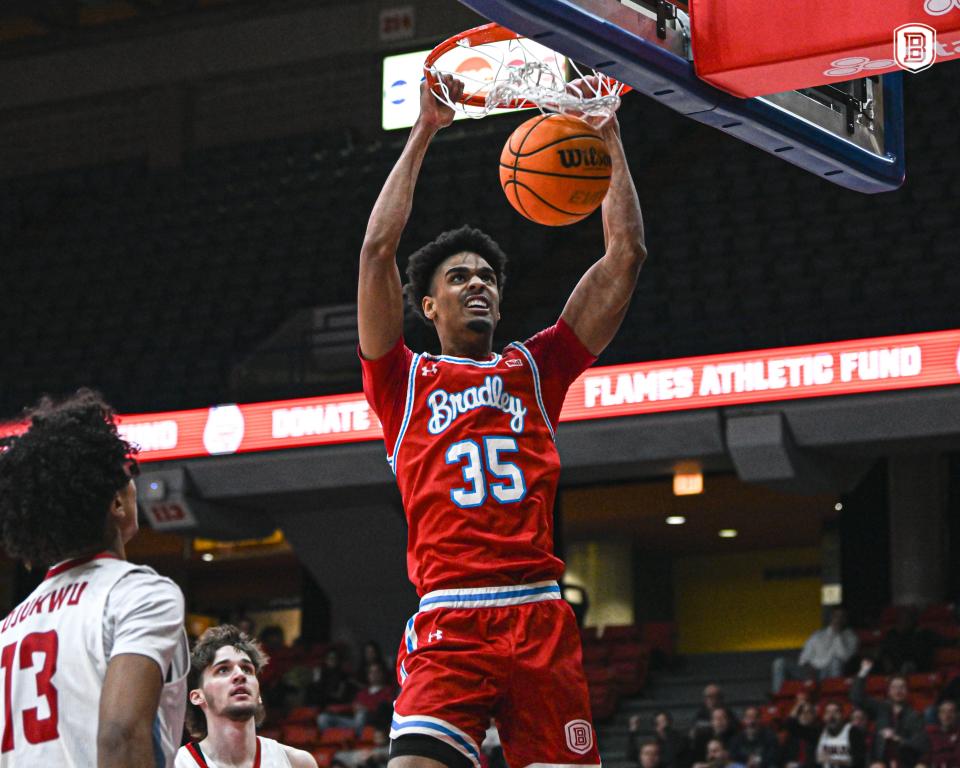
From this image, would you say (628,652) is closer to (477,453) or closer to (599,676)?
(599,676)

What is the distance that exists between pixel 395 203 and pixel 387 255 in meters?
0.15

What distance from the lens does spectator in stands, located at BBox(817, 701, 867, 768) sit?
10750 mm

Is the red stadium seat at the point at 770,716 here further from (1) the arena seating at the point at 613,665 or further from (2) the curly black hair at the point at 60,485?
(2) the curly black hair at the point at 60,485

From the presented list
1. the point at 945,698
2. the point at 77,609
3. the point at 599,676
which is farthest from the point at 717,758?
the point at 77,609

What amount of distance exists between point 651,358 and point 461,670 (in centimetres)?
922

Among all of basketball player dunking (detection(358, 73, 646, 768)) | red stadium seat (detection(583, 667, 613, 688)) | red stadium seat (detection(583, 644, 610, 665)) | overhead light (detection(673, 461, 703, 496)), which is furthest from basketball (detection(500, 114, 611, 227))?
red stadium seat (detection(583, 644, 610, 665))

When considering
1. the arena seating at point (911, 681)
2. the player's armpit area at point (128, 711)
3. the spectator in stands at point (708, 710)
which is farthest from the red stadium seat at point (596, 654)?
the player's armpit area at point (128, 711)

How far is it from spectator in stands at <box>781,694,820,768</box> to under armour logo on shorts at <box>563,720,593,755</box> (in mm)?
7268

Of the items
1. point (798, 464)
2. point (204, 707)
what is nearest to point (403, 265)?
point (798, 464)

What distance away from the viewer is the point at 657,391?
12805mm

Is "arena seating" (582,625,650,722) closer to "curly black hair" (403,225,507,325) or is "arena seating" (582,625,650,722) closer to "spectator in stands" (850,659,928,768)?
"spectator in stands" (850,659,928,768)

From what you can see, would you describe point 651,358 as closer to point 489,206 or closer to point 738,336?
point 738,336

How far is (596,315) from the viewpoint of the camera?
4371 millimetres

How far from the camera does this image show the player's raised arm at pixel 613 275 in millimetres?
4336
